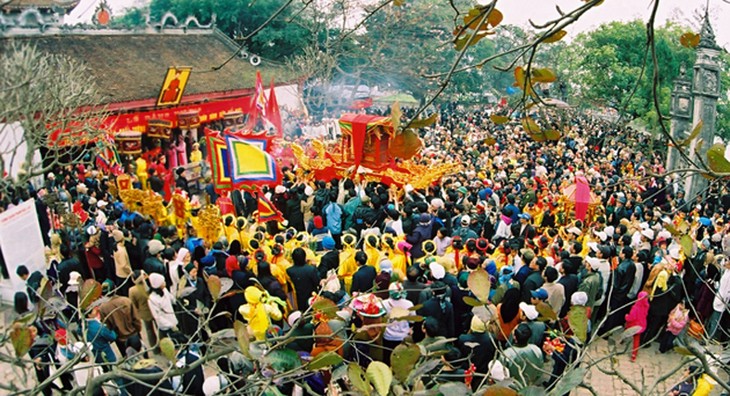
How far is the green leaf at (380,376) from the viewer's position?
1.56m

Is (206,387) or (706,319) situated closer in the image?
(206,387)

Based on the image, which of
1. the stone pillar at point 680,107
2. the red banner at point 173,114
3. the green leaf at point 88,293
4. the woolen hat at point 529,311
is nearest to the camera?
the green leaf at point 88,293

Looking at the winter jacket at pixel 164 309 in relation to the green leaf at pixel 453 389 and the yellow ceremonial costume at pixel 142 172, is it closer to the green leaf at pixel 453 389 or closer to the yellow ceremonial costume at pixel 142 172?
the green leaf at pixel 453 389

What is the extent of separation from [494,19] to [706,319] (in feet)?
19.3

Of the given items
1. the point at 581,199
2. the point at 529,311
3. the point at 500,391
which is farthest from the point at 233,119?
the point at 500,391

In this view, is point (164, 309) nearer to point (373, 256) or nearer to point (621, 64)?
point (373, 256)

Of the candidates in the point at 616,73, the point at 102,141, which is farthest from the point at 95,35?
the point at 616,73

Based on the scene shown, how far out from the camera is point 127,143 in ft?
40.4

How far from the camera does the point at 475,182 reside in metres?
10.3

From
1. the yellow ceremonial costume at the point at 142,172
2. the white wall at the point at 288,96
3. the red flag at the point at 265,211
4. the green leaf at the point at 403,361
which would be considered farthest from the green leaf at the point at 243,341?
the white wall at the point at 288,96

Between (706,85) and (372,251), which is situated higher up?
(706,85)

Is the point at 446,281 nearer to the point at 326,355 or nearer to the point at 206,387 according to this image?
the point at 206,387

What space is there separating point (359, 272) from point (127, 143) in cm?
844

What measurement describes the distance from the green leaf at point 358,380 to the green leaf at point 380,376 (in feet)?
0.07
